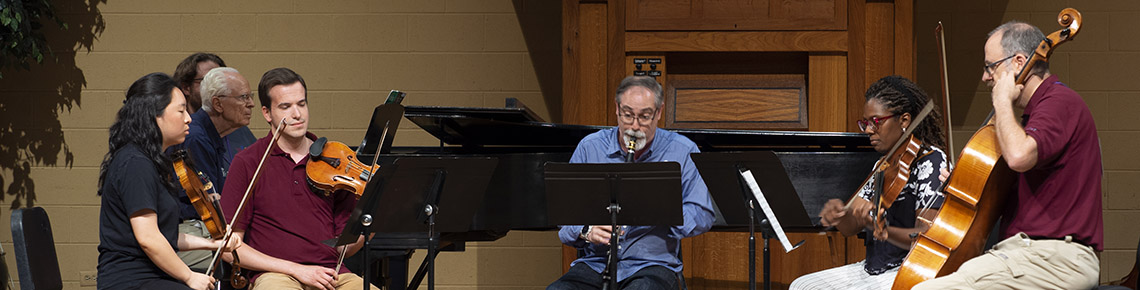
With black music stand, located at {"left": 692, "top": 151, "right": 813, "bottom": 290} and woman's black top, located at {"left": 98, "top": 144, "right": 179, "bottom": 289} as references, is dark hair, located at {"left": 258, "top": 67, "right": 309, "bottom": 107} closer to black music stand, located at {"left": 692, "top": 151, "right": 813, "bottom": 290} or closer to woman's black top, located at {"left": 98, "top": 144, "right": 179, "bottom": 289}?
woman's black top, located at {"left": 98, "top": 144, "right": 179, "bottom": 289}

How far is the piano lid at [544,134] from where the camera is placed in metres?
3.71

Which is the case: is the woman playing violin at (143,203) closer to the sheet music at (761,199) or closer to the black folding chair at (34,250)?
the black folding chair at (34,250)

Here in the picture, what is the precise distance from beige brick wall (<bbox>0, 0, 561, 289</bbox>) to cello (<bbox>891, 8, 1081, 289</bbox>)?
3045mm

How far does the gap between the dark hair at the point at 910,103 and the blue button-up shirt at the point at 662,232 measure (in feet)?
2.05

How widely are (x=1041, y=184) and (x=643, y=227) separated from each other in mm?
1167

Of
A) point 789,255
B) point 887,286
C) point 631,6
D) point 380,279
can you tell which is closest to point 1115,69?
point 789,255

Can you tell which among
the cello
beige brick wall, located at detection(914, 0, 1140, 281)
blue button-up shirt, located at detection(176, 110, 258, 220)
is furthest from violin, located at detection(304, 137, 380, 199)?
beige brick wall, located at detection(914, 0, 1140, 281)

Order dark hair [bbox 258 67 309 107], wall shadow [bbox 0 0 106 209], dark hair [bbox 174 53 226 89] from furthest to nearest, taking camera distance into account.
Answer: wall shadow [bbox 0 0 106 209]
dark hair [bbox 174 53 226 89]
dark hair [bbox 258 67 309 107]

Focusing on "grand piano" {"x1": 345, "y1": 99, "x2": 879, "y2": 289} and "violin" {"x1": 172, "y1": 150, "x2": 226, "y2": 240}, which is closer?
"violin" {"x1": 172, "y1": 150, "x2": 226, "y2": 240}

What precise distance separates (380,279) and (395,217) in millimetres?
850

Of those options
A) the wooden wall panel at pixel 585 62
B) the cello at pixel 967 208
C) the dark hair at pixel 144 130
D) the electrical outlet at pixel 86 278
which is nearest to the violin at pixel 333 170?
the dark hair at pixel 144 130

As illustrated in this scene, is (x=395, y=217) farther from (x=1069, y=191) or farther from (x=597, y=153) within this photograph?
(x=1069, y=191)

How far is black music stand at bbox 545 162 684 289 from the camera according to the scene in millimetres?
2795

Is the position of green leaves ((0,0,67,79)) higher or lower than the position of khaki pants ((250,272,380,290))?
higher
